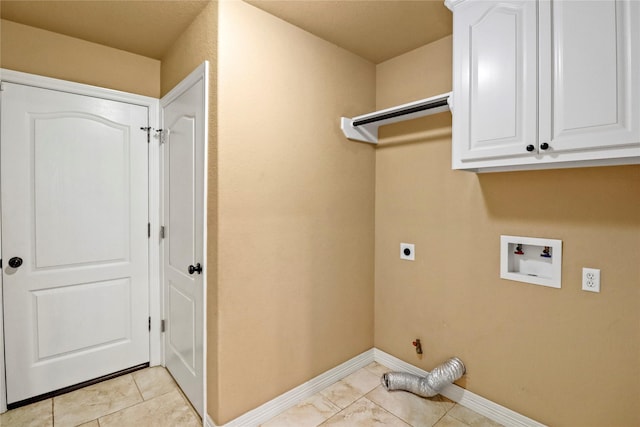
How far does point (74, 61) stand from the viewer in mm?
2143

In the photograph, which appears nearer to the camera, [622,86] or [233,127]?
[622,86]

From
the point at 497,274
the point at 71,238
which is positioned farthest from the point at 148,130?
the point at 497,274

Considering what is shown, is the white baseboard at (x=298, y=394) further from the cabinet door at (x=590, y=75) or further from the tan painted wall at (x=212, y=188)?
the cabinet door at (x=590, y=75)

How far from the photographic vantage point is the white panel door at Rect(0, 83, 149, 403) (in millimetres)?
1983

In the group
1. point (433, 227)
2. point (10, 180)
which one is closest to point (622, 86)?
point (433, 227)

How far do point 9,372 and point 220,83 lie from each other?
2245 mm

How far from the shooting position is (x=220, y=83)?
65.6 inches

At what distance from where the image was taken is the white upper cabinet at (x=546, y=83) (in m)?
1.18

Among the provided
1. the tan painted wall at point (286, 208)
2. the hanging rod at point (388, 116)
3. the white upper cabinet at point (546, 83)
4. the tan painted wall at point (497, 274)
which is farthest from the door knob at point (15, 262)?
the white upper cabinet at point (546, 83)

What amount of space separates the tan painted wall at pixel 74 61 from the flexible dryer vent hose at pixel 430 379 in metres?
2.78

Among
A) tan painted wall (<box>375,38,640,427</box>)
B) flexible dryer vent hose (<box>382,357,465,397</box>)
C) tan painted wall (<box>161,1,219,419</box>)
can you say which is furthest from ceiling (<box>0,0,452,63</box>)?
flexible dryer vent hose (<box>382,357,465,397</box>)

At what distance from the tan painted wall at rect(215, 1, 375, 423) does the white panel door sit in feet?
3.69

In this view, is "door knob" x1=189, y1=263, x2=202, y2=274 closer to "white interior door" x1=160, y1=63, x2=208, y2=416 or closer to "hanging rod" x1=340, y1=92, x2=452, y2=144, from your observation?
"white interior door" x1=160, y1=63, x2=208, y2=416

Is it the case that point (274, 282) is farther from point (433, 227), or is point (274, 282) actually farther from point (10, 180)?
point (10, 180)
